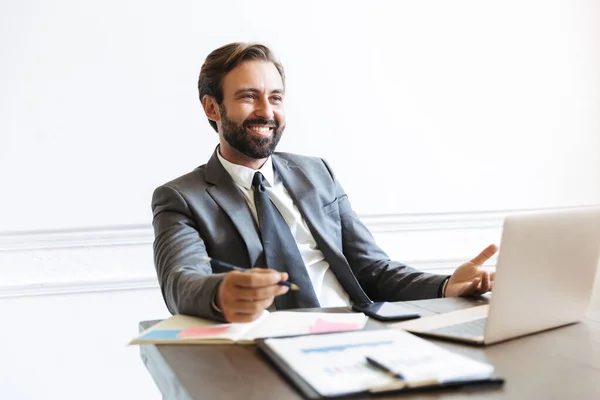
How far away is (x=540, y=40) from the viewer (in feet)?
11.1

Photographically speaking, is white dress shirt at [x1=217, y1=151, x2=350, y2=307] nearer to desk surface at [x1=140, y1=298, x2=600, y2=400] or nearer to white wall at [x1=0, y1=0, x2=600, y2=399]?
desk surface at [x1=140, y1=298, x2=600, y2=400]

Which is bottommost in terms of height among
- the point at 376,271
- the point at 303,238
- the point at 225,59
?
the point at 376,271

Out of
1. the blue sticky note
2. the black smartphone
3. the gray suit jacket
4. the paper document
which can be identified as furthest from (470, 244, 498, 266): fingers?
the blue sticky note

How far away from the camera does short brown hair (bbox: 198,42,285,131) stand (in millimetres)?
2178

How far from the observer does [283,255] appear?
78.2 inches

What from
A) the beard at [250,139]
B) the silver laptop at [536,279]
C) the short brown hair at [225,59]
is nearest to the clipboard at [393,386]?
the silver laptop at [536,279]

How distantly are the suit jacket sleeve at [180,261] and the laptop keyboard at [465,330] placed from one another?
1.37ft

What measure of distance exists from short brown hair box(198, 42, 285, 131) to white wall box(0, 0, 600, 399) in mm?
748

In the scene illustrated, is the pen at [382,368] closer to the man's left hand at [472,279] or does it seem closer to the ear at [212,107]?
the man's left hand at [472,279]

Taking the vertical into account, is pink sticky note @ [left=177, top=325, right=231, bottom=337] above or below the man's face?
below

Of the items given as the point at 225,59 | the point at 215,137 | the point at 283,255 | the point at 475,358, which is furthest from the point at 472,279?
the point at 215,137

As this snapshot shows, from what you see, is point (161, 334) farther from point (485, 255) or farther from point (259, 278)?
point (485, 255)

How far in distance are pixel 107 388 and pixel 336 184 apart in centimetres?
128

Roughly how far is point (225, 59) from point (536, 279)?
3.92 feet
